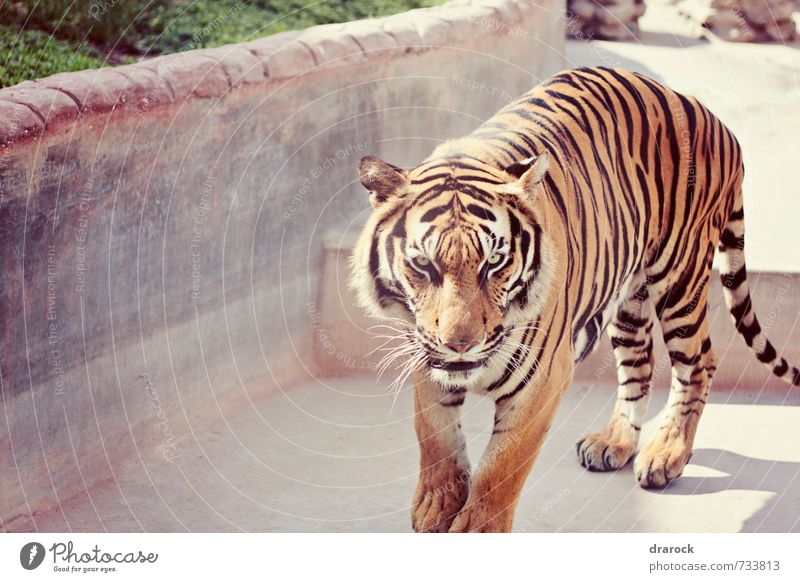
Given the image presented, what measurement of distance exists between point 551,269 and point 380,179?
50 centimetres

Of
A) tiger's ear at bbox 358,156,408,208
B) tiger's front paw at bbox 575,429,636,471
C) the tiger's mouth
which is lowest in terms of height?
tiger's front paw at bbox 575,429,636,471

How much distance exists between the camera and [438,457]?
3.13 meters

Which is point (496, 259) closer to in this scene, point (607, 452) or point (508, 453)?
point (508, 453)

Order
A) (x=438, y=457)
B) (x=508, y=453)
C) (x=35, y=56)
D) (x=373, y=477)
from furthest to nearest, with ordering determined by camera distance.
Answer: (x=35, y=56) < (x=373, y=477) < (x=438, y=457) < (x=508, y=453)

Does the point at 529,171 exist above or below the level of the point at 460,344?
above

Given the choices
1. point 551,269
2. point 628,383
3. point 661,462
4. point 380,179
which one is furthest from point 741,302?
point 380,179

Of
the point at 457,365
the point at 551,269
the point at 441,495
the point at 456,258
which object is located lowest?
the point at 441,495

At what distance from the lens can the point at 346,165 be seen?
4422 mm

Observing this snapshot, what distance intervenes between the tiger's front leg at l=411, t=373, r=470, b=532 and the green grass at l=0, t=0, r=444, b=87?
2.40 meters

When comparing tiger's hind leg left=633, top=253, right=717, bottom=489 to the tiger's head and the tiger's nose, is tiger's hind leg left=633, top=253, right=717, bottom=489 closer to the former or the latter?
the tiger's head

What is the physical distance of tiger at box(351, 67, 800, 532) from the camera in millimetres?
2871

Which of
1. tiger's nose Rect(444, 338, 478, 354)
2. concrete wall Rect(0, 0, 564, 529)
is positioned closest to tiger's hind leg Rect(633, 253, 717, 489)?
tiger's nose Rect(444, 338, 478, 354)

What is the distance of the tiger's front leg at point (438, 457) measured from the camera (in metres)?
3.09

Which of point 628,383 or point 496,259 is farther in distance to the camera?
point 628,383
